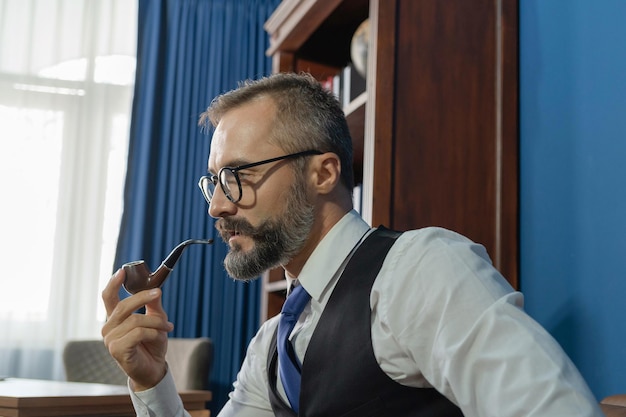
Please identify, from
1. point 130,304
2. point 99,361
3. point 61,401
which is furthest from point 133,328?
point 99,361


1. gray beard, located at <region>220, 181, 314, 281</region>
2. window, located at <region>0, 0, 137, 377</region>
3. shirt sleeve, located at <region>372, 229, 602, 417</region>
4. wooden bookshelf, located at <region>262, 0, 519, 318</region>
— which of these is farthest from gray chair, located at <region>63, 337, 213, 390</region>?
shirt sleeve, located at <region>372, 229, 602, 417</region>

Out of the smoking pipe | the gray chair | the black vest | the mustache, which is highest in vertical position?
the mustache

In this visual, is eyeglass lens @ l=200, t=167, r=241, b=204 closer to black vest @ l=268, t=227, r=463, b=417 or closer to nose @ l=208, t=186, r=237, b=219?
nose @ l=208, t=186, r=237, b=219

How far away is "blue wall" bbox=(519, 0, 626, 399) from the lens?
1.61 m

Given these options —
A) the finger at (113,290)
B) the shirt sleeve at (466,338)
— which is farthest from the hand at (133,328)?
the shirt sleeve at (466,338)

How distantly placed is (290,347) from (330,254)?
0.18 meters

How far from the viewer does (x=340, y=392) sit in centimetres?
113

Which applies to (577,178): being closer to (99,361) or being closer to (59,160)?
(99,361)

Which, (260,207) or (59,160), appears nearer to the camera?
(260,207)

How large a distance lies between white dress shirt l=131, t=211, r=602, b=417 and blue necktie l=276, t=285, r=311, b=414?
27 mm

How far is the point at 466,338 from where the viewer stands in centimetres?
92

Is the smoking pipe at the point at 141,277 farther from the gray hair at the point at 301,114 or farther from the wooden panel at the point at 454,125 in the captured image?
the wooden panel at the point at 454,125

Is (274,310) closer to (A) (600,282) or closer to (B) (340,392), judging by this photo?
(A) (600,282)

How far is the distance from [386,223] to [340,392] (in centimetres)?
80
